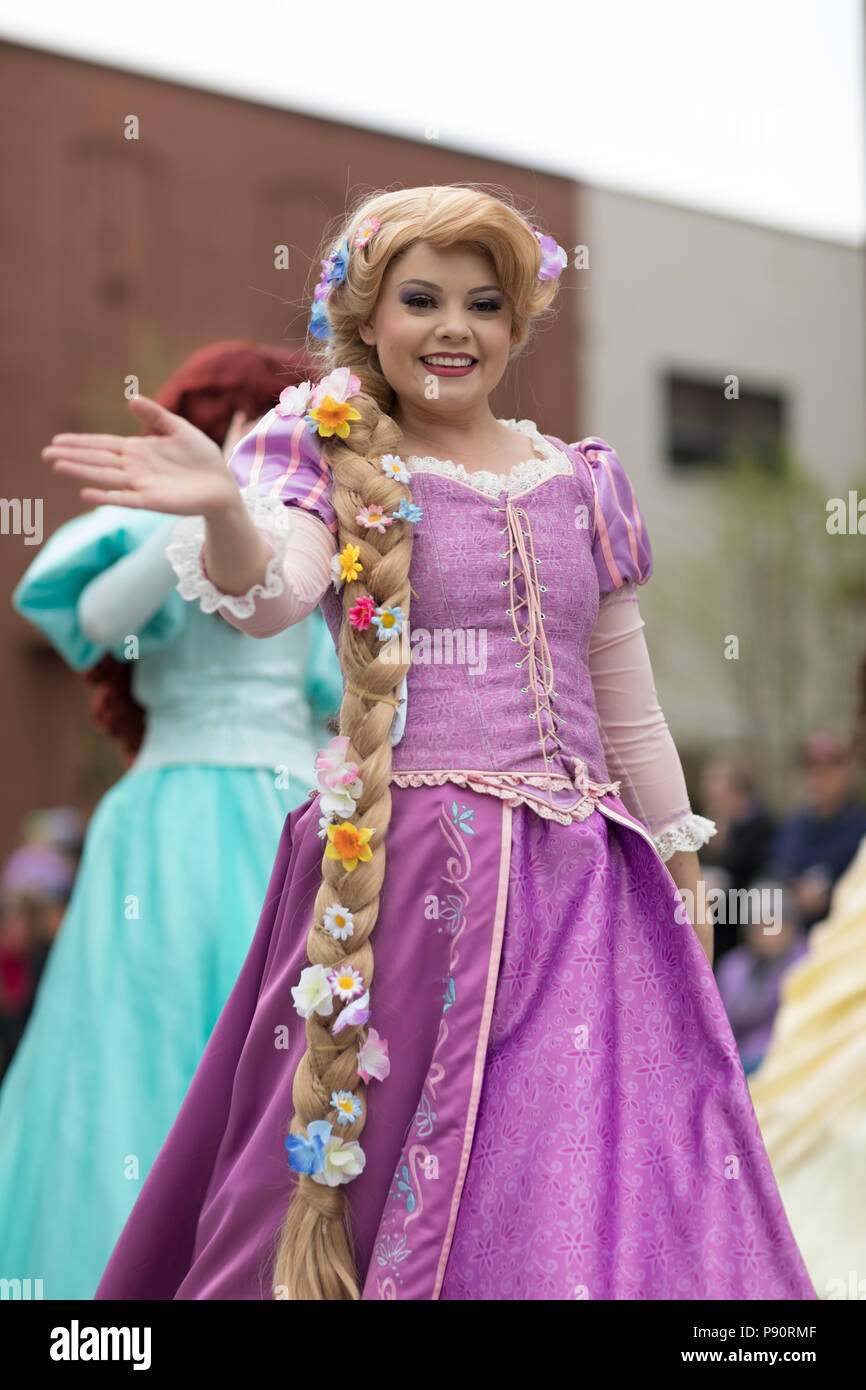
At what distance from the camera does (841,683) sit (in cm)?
1512

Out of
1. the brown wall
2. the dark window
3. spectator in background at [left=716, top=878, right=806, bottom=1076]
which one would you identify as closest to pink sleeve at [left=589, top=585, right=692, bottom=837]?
spectator in background at [left=716, top=878, right=806, bottom=1076]

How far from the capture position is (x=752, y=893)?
6.90m

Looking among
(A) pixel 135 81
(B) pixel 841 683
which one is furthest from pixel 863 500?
(A) pixel 135 81

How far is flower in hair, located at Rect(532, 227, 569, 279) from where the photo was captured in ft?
8.65

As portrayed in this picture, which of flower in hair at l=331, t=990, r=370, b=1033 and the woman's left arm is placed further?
the woman's left arm

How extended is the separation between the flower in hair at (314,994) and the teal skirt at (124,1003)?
1291 mm

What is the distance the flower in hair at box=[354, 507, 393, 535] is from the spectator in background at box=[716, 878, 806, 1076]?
14.6 ft

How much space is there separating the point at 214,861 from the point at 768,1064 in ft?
5.74

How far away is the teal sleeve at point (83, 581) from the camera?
12.6 feet

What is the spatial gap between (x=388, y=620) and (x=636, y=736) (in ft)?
1.65

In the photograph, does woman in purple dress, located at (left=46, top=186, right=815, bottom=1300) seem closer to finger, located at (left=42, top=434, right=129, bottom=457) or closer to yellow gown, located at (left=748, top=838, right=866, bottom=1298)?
finger, located at (left=42, top=434, right=129, bottom=457)

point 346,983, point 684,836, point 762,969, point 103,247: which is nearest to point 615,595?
point 684,836

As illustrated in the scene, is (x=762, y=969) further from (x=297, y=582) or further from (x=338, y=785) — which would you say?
(x=297, y=582)

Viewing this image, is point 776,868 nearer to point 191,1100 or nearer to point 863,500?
point 191,1100
